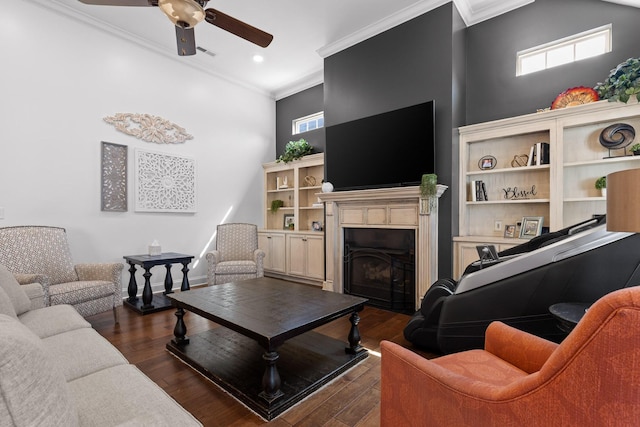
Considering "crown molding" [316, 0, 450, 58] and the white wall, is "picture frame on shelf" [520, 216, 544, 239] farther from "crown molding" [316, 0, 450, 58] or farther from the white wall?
the white wall

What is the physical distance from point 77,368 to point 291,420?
1.07 metres

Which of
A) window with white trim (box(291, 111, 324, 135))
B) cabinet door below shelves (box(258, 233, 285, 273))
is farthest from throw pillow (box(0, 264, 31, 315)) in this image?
window with white trim (box(291, 111, 324, 135))

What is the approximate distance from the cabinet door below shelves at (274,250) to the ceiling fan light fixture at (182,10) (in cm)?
354

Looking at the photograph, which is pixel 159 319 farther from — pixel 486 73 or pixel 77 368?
pixel 486 73

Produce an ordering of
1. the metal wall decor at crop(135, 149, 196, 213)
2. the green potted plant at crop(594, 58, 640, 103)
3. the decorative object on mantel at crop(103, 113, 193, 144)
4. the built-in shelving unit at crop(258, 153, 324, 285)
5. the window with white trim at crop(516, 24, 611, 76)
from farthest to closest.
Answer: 1. the built-in shelving unit at crop(258, 153, 324, 285)
2. the metal wall decor at crop(135, 149, 196, 213)
3. the decorative object on mantel at crop(103, 113, 193, 144)
4. the window with white trim at crop(516, 24, 611, 76)
5. the green potted plant at crop(594, 58, 640, 103)

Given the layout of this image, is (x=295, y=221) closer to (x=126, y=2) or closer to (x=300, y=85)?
(x=300, y=85)

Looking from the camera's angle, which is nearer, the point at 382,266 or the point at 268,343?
the point at 268,343

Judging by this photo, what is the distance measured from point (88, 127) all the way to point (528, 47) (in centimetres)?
533

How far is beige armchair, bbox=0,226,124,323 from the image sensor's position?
2.79 m

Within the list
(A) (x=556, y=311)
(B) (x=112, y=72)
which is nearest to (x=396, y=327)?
(A) (x=556, y=311)

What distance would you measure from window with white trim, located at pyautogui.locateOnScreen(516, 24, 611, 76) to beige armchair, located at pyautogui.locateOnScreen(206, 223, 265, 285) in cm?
402

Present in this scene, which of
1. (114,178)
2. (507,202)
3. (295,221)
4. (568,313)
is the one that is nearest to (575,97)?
(507,202)

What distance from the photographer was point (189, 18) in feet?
6.89

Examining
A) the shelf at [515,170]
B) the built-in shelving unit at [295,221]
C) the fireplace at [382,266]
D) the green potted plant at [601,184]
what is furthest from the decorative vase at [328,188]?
Result: the green potted plant at [601,184]
